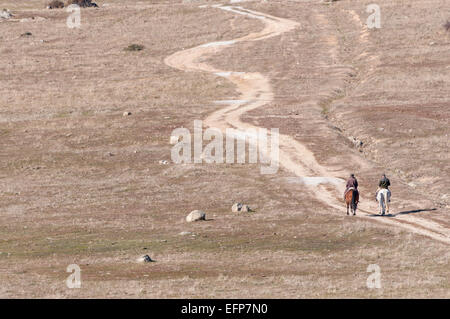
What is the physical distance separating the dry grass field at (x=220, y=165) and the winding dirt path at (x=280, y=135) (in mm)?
388

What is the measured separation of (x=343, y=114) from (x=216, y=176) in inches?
917

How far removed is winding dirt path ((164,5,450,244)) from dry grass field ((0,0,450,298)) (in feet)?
1.27

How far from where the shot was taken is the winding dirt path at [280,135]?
41613 mm

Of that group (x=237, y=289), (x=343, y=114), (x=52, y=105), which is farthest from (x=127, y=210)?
(x=52, y=105)

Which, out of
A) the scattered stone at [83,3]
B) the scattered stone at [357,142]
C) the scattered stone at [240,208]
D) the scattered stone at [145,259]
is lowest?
the scattered stone at [145,259]

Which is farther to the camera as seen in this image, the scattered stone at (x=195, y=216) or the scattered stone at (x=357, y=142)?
the scattered stone at (x=357, y=142)

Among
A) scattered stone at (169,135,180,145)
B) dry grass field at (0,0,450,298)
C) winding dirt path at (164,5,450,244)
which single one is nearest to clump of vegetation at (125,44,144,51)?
dry grass field at (0,0,450,298)

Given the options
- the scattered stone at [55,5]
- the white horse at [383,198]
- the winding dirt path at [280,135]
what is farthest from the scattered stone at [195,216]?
the scattered stone at [55,5]

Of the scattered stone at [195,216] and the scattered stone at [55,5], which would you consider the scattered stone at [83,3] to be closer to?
the scattered stone at [55,5]

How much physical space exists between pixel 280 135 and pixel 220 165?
9.30 m

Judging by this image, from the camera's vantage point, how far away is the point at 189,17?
147 m

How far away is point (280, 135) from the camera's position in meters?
67.1
